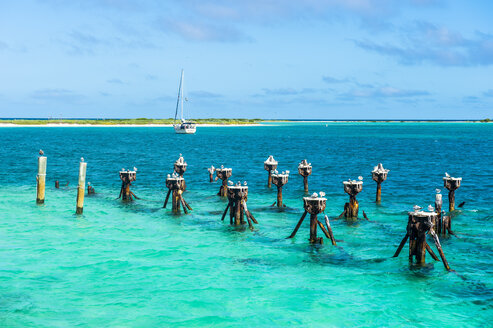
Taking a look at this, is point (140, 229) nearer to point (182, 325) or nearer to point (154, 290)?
point (154, 290)

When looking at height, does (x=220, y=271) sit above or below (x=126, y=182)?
below

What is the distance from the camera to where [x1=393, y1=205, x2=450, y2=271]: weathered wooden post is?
53.8 feet

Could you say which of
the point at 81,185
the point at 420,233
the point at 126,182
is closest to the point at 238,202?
the point at 81,185

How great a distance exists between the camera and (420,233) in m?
16.9

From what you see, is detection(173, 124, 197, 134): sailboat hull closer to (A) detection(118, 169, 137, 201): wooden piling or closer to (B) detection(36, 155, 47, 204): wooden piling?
(A) detection(118, 169, 137, 201): wooden piling

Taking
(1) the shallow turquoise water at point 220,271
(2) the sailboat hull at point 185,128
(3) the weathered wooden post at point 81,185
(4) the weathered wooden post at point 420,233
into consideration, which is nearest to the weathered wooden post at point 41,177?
(1) the shallow turquoise water at point 220,271

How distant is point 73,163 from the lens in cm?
6078

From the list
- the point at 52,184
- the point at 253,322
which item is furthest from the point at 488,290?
the point at 52,184

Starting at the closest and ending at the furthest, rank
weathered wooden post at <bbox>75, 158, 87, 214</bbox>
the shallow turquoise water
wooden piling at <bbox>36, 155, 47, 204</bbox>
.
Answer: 1. the shallow turquoise water
2. weathered wooden post at <bbox>75, 158, 87, 214</bbox>
3. wooden piling at <bbox>36, 155, 47, 204</bbox>

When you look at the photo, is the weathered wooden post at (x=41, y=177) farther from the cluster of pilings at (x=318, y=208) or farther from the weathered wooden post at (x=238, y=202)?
the weathered wooden post at (x=238, y=202)

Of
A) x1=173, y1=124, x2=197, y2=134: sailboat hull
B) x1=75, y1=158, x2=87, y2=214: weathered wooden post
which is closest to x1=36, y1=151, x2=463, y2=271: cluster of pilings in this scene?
x1=75, y1=158, x2=87, y2=214: weathered wooden post

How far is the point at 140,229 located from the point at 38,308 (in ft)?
32.2

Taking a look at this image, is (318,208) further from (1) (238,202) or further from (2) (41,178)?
(2) (41,178)

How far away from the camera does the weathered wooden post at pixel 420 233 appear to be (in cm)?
1641
